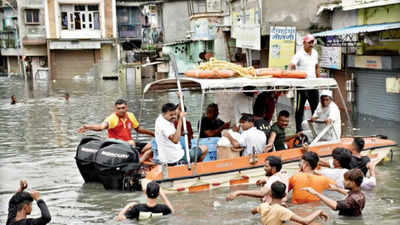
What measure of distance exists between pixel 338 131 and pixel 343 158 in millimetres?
2777

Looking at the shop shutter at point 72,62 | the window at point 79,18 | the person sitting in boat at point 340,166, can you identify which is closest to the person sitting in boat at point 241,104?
the person sitting in boat at point 340,166


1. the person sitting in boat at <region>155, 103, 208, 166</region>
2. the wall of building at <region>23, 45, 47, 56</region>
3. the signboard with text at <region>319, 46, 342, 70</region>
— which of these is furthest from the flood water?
the wall of building at <region>23, 45, 47, 56</region>

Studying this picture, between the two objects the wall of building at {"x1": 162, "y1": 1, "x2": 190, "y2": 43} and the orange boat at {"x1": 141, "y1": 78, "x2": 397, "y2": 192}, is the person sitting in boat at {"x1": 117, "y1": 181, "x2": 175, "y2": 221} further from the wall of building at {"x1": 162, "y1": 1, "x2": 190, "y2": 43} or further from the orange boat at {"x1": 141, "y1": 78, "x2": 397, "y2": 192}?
the wall of building at {"x1": 162, "y1": 1, "x2": 190, "y2": 43}

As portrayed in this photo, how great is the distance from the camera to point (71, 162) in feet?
43.9

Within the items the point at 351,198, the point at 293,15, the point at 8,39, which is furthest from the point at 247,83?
the point at 8,39

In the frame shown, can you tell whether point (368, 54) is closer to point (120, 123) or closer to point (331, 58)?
point (331, 58)

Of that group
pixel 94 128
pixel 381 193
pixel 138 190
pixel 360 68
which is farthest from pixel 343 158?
pixel 360 68

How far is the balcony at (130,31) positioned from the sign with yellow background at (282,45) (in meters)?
34.3

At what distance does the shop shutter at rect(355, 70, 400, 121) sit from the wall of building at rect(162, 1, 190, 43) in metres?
Result: 27.1

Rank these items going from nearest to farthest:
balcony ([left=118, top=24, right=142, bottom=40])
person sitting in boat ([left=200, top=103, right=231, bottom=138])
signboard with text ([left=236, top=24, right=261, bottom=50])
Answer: person sitting in boat ([left=200, top=103, right=231, bottom=138]) → signboard with text ([left=236, top=24, right=261, bottom=50]) → balcony ([left=118, top=24, right=142, bottom=40])

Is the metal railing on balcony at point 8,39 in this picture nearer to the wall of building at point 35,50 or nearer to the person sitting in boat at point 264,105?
the wall of building at point 35,50

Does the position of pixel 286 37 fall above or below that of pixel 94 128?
above

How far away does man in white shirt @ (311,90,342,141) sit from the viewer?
1074 centimetres

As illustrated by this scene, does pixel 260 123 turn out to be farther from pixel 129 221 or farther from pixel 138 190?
pixel 129 221
